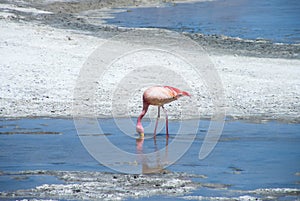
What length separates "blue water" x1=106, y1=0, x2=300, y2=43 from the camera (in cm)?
2475

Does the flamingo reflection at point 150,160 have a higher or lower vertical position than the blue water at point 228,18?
→ lower

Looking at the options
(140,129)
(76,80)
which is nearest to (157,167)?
(140,129)

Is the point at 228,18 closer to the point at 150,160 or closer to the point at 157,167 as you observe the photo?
the point at 150,160

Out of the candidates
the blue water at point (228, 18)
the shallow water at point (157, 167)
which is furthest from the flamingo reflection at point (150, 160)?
the blue water at point (228, 18)

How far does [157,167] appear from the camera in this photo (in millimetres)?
8898

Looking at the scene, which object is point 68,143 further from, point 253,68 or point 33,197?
point 253,68

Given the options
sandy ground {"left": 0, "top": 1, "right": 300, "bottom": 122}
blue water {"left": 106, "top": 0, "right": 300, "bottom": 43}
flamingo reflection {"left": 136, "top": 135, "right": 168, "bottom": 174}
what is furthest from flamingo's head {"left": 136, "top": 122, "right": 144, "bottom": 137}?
blue water {"left": 106, "top": 0, "right": 300, "bottom": 43}

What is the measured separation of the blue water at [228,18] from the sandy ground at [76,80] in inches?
264

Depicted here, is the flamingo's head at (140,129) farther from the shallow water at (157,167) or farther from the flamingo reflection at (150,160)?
the flamingo reflection at (150,160)

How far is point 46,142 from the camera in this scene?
33.4 ft

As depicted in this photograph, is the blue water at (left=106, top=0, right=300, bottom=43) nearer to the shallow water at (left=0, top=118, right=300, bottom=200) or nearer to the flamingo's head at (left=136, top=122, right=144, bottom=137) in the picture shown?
the shallow water at (left=0, top=118, right=300, bottom=200)

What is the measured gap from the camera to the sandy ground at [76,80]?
1231cm

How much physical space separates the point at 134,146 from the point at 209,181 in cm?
216

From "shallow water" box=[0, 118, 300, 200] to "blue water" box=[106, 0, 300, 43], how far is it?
12.3 m
